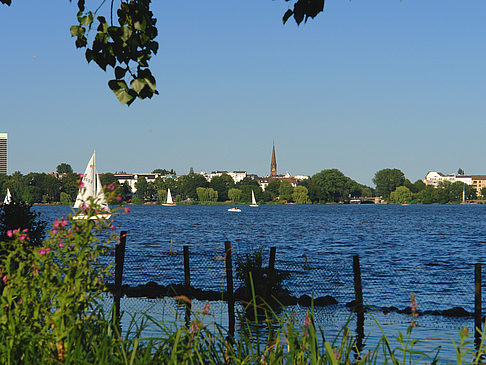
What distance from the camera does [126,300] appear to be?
20234mm

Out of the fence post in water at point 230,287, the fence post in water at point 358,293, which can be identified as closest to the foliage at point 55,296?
the fence post in water at point 230,287

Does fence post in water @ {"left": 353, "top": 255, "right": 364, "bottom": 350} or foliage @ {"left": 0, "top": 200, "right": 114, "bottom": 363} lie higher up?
foliage @ {"left": 0, "top": 200, "right": 114, "bottom": 363}

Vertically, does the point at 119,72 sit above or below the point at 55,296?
above

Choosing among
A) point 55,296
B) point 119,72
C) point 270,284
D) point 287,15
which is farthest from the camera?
point 270,284

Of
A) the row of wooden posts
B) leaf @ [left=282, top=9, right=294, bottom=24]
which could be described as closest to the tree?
leaf @ [left=282, top=9, right=294, bottom=24]

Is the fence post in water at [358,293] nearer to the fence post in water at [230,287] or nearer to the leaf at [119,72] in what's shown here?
the fence post in water at [230,287]

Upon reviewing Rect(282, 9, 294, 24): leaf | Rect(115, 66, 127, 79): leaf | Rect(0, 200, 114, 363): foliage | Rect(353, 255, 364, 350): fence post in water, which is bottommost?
Rect(353, 255, 364, 350): fence post in water

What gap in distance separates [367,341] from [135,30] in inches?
427

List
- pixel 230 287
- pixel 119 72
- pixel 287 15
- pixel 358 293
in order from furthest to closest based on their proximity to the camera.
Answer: pixel 358 293 < pixel 230 287 < pixel 119 72 < pixel 287 15

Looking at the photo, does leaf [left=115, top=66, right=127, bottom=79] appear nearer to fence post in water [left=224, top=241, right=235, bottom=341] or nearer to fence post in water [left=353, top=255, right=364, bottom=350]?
fence post in water [left=224, top=241, right=235, bottom=341]

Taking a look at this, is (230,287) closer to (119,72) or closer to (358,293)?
(358,293)

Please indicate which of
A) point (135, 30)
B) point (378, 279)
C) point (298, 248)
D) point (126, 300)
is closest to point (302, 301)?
point (126, 300)

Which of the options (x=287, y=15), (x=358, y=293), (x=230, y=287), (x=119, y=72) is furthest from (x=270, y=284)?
(x=287, y=15)

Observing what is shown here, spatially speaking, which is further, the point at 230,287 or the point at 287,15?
the point at 230,287
